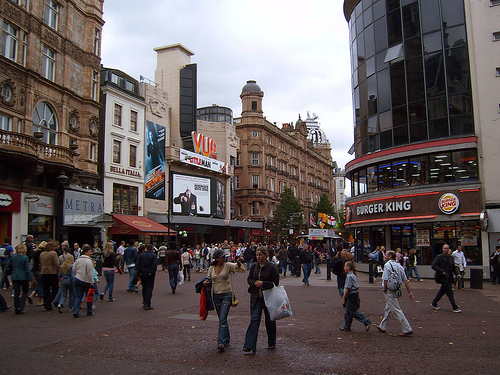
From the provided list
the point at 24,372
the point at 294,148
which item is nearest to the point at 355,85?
the point at 24,372

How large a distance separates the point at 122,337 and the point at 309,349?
3609 millimetres

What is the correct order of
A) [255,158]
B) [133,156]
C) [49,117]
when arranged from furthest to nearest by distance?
1. [255,158]
2. [133,156]
3. [49,117]

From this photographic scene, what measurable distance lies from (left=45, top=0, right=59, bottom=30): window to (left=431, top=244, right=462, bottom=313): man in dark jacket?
86.0ft

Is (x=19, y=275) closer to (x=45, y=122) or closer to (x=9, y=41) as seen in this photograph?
(x=9, y=41)

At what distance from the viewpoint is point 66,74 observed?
28781 mm

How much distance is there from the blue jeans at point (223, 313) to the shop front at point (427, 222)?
17.4 meters

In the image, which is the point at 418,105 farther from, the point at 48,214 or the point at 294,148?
the point at 294,148

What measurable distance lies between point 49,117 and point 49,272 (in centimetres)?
1831

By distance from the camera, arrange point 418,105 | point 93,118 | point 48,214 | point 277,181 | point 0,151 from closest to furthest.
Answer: point 0,151 < point 418,105 < point 48,214 < point 93,118 < point 277,181

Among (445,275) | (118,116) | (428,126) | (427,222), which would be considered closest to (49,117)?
(118,116)

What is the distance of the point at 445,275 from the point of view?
11.2 metres

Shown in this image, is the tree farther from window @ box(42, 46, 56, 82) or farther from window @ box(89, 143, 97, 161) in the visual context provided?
window @ box(42, 46, 56, 82)

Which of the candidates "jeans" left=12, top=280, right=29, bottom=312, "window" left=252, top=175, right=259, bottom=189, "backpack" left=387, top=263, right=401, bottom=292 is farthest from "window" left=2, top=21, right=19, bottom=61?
"window" left=252, top=175, right=259, bottom=189

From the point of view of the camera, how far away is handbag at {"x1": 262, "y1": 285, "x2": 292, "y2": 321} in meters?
7.09
